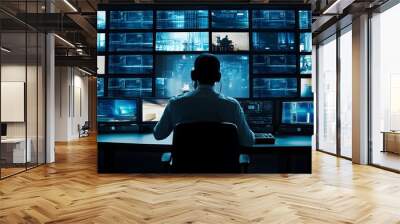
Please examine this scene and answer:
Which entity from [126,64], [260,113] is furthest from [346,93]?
[126,64]

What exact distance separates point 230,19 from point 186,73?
813 millimetres

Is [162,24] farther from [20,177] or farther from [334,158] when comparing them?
[334,158]

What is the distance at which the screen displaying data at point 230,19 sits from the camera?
4070 mm

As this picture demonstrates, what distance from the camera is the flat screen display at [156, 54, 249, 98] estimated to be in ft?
12.4

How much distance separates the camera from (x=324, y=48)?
10633mm

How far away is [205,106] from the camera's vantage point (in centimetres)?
247

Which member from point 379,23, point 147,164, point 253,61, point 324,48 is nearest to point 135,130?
point 147,164

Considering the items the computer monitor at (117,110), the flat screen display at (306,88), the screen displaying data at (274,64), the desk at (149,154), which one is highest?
the screen displaying data at (274,64)

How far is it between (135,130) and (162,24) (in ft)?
4.02

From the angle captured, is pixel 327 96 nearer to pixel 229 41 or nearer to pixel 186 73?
pixel 229 41

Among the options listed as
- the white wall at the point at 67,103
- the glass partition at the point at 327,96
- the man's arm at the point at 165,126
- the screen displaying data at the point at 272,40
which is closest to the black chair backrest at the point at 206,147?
the man's arm at the point at 165,126

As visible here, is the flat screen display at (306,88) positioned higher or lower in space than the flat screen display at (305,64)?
lower

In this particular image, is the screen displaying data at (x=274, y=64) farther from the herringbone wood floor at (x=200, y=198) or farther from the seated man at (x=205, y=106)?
the seated man at (x=205, y=106)

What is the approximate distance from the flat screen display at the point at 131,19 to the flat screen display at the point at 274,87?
1372 mm
